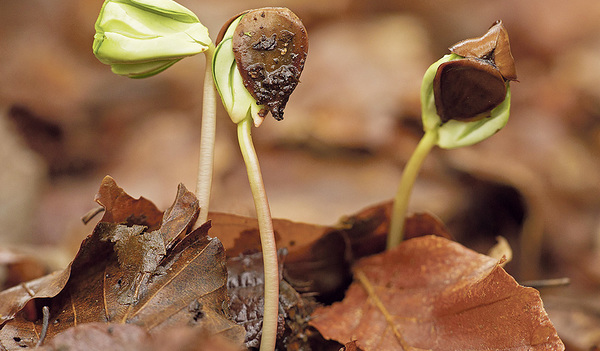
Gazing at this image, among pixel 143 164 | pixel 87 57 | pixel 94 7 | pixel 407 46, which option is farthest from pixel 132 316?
pixel 94 7

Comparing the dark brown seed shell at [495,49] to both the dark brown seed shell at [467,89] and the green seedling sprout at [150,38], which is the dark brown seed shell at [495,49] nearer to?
the dark brown seed shell at [467,89]

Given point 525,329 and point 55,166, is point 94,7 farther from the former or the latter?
point 525,329

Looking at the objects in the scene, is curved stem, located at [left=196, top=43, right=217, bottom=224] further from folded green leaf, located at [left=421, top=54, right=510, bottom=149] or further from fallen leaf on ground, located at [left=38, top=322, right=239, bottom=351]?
folded green leaf, located at [left=421, top=54, right=510, bottom=149]

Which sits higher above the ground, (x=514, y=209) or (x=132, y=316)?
(x=132, y=316)

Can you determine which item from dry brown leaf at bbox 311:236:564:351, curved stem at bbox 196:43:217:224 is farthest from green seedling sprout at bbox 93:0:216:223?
dry brown leaf at bbox 311:236:564:351

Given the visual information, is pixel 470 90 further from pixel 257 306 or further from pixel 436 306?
pixel 257 306

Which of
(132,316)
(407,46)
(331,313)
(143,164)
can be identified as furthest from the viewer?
(407,46)
